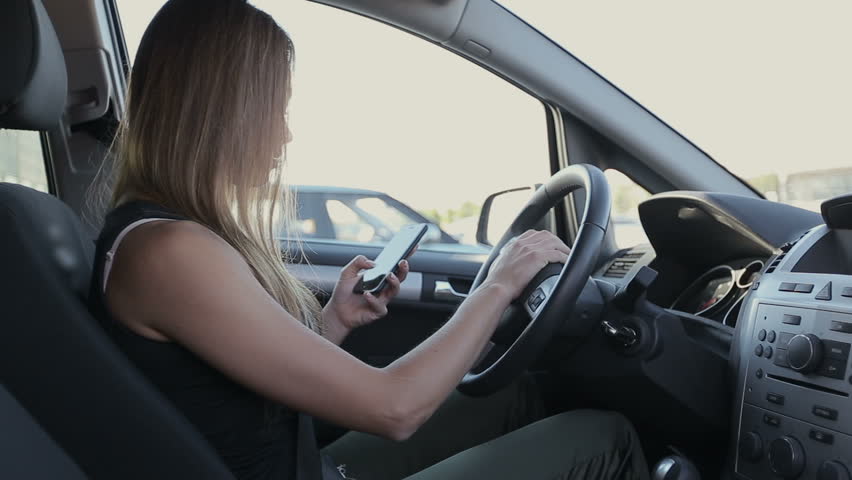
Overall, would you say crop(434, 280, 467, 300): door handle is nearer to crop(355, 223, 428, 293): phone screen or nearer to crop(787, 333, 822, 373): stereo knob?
crop(355, 223, 428, 293): phone screen

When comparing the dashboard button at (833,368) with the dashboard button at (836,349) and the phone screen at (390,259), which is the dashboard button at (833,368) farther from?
the phone screen at (390,259)

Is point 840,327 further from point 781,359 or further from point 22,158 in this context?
point 22,158

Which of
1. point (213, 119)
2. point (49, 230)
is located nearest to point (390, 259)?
point (213, 119)

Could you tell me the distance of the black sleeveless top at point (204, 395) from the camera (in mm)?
1086

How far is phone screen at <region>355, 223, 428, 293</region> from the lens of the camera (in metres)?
1.53

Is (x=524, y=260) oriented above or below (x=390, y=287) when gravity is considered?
above

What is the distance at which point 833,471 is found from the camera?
114 cm

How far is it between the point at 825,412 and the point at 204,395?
0.88 meters

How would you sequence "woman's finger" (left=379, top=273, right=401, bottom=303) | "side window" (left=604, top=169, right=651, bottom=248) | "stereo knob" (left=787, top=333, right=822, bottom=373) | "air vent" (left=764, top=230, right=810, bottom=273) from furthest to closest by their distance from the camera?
"side window" (left=604, top=169, right=651, bottom=248) < "woman's finger" (left=379, top=273, right=401, bottom=303) < "air vent" (left=764, top=230, right=810, bottom=273) < "stereo knob" (left=787, top=333, right=822, bottom=373)

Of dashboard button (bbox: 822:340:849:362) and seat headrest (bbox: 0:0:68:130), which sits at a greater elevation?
seat headrest (bbox: 0:0:68:130)

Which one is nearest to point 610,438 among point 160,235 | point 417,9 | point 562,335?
point 562,335

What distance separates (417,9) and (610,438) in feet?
3.62

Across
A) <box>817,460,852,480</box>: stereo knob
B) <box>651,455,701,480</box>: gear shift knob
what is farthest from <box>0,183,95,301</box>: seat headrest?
<box>817,460,852,480</box>: stereo knob

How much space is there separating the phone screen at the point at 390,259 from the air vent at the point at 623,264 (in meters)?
0.62
